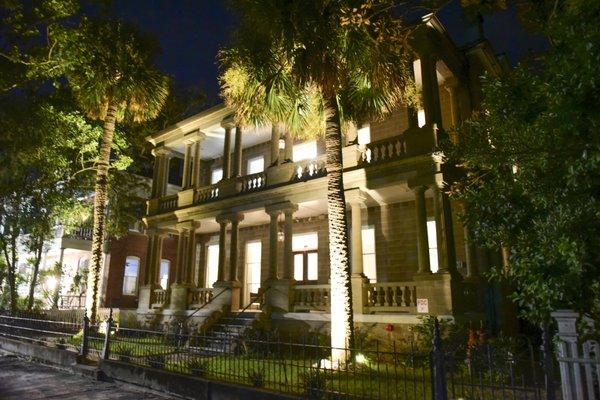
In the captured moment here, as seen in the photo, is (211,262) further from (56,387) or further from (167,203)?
(56,387)

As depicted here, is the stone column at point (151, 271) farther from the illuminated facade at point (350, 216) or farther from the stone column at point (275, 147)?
the stone column at point (275, 147)

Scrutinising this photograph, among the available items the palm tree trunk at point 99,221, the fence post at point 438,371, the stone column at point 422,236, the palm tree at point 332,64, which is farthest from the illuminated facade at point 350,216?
the fence post at point 438,371

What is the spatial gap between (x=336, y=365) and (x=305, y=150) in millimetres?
12046

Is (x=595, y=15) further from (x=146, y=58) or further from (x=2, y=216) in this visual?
(x=2, y=216)

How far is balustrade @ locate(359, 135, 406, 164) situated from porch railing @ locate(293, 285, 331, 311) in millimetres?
4433

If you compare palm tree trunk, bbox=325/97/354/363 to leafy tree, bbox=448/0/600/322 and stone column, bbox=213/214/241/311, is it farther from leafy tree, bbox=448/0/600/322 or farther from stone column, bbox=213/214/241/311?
stone column, bbox=213/214/241/311

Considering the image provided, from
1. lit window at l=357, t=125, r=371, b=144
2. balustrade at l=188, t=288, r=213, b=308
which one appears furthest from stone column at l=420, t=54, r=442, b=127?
balustrade at l=188, t=288, r=213, b=308

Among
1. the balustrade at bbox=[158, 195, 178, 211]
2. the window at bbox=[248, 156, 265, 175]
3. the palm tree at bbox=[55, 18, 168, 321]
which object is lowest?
the balustrade at bbox=[158, 195, 178, 211]

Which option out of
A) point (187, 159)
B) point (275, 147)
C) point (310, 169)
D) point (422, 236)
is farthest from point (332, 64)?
point (187, 159)

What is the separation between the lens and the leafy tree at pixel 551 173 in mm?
4672

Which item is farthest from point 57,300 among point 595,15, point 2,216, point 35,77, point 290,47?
point 595,15

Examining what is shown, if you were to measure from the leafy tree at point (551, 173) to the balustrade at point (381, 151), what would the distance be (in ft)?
22.5

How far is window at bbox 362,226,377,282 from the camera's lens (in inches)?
674

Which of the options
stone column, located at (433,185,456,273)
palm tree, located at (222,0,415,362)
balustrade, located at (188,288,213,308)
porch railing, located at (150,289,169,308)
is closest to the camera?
palm tree, located at (222,0,415,362)
